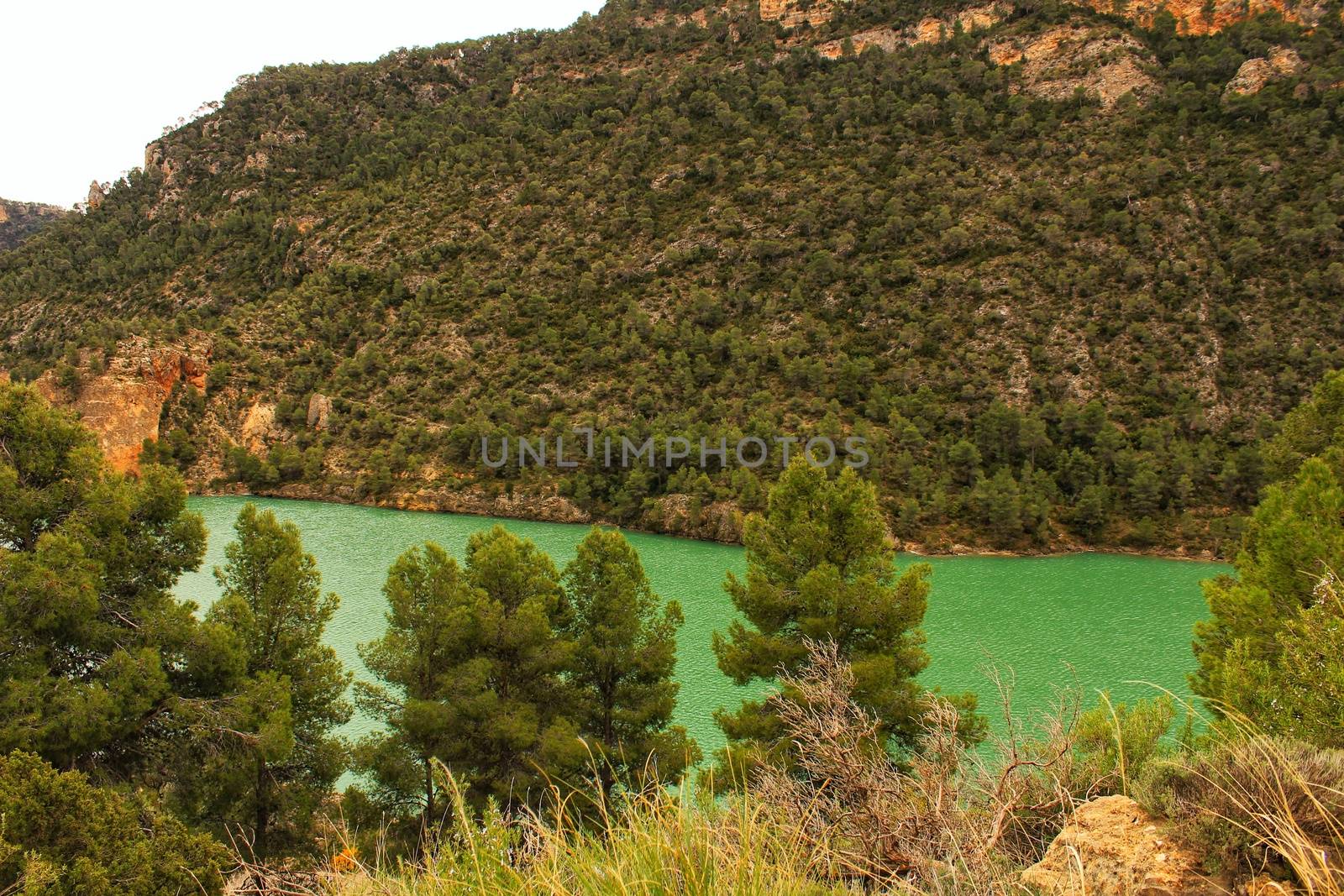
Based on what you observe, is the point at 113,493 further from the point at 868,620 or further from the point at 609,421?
the point at 609,421

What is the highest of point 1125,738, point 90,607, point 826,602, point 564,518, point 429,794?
point 90,607

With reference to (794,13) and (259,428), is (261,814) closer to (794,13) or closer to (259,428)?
(259,428)

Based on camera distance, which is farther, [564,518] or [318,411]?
[318,411]

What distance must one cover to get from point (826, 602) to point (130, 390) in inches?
2657

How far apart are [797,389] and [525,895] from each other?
48436 millimetres

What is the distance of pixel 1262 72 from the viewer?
57.2m

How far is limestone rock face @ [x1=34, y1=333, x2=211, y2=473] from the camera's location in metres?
54.3

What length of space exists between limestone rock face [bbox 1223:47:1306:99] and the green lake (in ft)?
158

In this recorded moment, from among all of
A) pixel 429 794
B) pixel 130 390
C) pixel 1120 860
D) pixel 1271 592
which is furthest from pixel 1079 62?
pixel 130 390

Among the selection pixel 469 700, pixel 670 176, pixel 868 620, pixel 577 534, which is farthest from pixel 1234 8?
pixel 469 700

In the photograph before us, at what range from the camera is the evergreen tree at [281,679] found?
8.57m

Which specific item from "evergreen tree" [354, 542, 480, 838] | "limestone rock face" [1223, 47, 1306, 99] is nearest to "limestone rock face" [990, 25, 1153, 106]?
"limestone rock face" [1223, 47, 1306, 99]

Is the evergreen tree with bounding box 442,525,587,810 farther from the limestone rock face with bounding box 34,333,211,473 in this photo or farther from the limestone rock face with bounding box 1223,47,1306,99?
the limestone rock face with bounding box 1223,47,1306,99

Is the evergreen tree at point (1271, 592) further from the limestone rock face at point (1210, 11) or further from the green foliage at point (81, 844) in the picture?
the limestone rock face at point (1210, 11)
